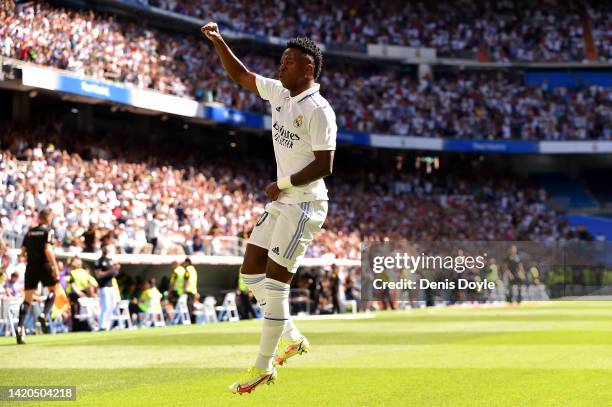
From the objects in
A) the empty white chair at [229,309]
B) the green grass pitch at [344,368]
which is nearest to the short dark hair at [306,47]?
the green grass pitch at [344,368]

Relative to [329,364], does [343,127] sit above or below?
above

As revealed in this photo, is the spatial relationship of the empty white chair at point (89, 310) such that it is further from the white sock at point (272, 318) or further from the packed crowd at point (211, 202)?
the white sock at point (272, 318)

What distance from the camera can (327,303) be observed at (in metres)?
36.5

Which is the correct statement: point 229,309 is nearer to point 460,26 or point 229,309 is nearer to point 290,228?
point 290,228

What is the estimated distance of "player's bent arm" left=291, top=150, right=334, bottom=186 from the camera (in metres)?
8.05

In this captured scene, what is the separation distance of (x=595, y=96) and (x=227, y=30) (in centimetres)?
2430

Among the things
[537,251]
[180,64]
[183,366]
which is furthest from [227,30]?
[183,366]

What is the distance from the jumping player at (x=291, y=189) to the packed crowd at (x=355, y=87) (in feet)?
89.6

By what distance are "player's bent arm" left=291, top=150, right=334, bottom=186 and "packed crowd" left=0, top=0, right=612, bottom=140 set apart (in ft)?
90.8

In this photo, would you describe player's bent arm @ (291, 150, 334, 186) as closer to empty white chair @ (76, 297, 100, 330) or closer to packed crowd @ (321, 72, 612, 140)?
empty white chair @ (76, 297, 100, 330)

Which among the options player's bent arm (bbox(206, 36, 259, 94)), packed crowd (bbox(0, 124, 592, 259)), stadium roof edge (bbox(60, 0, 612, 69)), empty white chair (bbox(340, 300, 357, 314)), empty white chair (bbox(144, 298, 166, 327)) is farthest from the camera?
stadium roof edge (bbox(60, 0, 612, 69))

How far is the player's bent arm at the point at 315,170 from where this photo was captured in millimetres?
8055

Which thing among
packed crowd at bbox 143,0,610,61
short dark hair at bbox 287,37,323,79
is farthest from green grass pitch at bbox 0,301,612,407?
packed crowd at bbox 143,0,610,61

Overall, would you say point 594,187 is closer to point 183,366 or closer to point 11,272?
point 11,272
